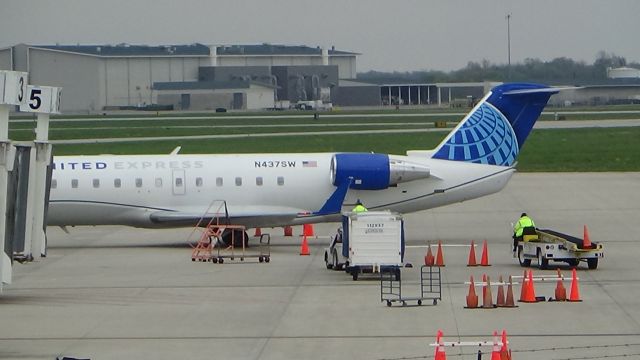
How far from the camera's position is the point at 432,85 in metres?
200

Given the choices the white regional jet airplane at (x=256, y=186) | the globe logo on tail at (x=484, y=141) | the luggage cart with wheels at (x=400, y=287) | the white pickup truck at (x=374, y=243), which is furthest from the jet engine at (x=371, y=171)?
the white pickup truck at (x=374, y=243)

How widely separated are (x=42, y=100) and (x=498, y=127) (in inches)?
800

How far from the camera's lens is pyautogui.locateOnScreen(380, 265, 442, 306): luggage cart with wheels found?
28.0 m

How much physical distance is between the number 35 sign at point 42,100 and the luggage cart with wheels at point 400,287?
8.35 meters

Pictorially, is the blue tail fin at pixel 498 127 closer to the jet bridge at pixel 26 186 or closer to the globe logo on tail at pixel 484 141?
the globe logo on tail at pixel 484 141

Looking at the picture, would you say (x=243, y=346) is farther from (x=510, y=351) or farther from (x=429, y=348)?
(x=510, y=351)

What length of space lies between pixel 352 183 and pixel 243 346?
16388mm

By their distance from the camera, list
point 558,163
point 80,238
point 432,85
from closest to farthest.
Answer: point 80,238, point 558,163, point 432,85

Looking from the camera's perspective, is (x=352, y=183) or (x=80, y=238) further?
(x=80, y=238)

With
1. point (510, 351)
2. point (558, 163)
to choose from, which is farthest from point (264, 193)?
point (558, 163)

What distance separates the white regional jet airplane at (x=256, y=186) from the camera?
129 feet

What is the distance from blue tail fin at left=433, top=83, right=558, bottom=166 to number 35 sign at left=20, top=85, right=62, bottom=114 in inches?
741

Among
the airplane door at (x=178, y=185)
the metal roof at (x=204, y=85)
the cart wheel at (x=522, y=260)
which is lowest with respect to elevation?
the cart wheel at (x=522, y=260)

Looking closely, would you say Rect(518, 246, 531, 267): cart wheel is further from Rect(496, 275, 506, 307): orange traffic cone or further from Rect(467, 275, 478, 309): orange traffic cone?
Rect(467, 275, 478, 309): orange traffic cone
